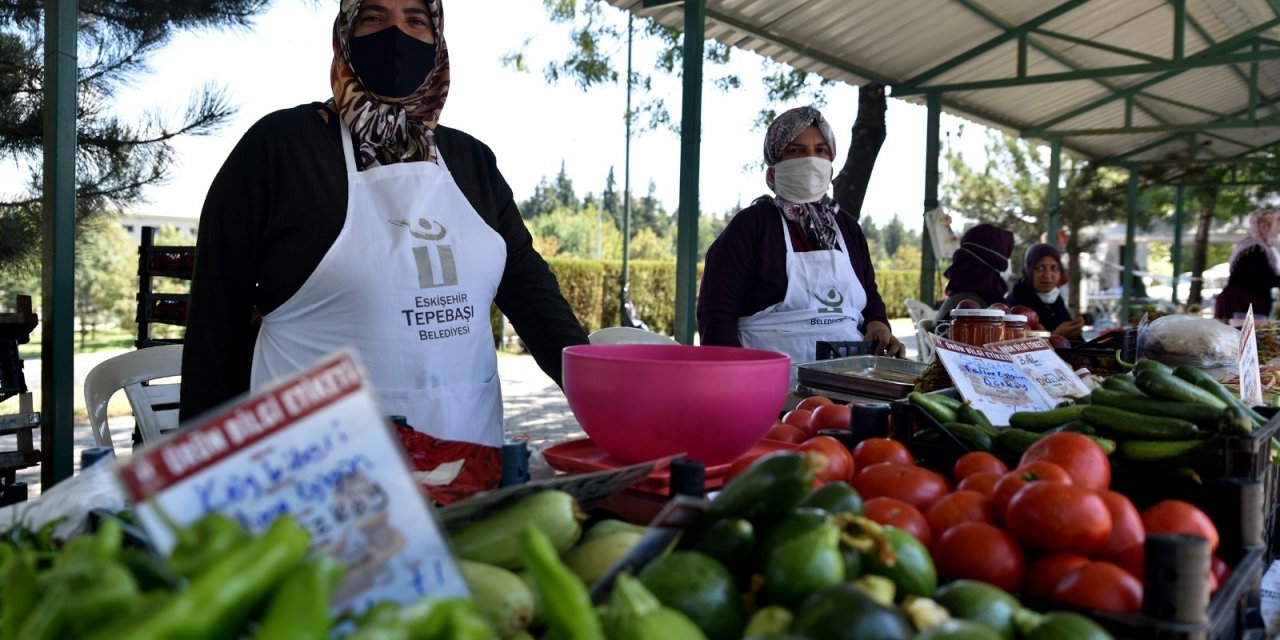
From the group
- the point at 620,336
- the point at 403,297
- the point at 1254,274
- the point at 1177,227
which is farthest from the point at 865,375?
the point at 1177,227

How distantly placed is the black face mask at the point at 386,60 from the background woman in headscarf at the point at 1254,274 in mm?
8564

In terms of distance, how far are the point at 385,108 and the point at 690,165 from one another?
13.0 ft

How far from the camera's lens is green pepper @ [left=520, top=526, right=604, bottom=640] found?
74 cm

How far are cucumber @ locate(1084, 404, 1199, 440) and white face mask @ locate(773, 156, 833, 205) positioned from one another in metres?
2.36

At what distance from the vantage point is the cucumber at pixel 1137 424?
1590 millimetres

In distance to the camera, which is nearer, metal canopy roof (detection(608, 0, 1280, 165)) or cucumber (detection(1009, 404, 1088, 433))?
cucumber (detection(1009, 404, 1088, 433))

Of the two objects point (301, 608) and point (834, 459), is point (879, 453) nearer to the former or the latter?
point (834, 459)

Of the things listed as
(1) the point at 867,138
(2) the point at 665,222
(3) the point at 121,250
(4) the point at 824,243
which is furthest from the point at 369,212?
(2) the point at 665,222

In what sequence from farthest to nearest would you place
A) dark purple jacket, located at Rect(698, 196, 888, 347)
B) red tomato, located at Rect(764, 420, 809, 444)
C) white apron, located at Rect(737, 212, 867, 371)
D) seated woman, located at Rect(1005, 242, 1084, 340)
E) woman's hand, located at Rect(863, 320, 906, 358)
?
1. seated woman, located at Rect(1005, 242, 1084, 340)
2. white apron, located at Rect(737, 212, 867, 371)
3. dark purple jacket, located at Rect(698, 196, 888, 347)
4. woman's hand, located at Rect(863, 320, 906, 358)
5. red tomato, located at Rect(764, 420, 809, 444)

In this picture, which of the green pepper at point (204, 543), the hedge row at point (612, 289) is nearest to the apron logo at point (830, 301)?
the green pepper at point (204, 543)

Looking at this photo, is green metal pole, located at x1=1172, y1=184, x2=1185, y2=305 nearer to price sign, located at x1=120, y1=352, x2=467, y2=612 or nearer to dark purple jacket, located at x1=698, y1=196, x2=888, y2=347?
dark purple jacket, located at x1=698, y1=196, x2=888, y2=347

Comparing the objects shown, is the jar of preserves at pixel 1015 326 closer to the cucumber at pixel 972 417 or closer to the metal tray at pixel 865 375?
the metal tray at pixel 865 375

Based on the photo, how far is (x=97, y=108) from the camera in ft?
17.3

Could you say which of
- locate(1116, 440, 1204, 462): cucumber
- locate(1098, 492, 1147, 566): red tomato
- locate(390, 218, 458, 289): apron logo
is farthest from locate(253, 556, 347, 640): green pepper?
locate(390, 218, 458, 289): apron logo
